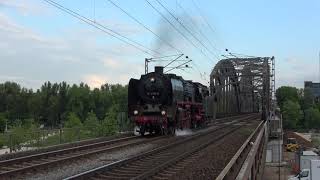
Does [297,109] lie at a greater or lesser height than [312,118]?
greater

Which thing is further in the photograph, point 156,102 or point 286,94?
point 286,94

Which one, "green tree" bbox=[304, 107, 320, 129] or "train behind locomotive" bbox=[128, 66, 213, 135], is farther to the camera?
"green tree" bbox=[304, 107, 320, 129]

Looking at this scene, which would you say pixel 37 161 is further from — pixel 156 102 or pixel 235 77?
pixel 235 77

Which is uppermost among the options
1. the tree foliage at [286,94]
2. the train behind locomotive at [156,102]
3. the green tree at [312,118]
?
the tree foliage at [286,94]

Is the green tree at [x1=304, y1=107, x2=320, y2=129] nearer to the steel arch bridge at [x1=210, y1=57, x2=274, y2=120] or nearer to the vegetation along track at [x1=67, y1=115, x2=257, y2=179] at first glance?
the steel arch bridge at [x1=210, y1=57, x2=274, y2=120]

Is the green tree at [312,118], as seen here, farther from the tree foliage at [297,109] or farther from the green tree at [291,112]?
the green tree at [291,112]

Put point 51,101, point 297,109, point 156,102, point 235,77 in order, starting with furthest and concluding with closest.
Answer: point 51,101 < point 297,109 < point 235,77 < point 156,102

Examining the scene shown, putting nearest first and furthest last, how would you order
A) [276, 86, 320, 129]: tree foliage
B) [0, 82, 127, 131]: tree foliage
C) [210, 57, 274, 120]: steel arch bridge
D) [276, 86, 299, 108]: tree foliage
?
1. [210, 57, 274, 120]: steel arch bridge
2. [276, 86, 320, 129]: tree foliage
3. [0, 82, 127, 131]: tree foliage
4. [276, 86, 299, 108]: tree foliage

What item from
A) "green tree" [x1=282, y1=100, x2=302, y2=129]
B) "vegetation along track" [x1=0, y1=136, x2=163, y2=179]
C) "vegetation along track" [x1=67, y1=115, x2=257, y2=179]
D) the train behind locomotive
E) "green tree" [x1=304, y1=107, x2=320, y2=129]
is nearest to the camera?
"vegetation along track" [x1=67, y1=115, x2=257, y2=179]

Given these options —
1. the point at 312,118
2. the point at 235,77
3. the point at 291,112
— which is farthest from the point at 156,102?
the point at 312,118

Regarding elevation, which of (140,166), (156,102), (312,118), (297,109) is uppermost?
(156,102)

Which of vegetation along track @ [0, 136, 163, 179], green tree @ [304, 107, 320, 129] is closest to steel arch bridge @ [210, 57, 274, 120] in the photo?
green tree @ [304, 107, 320, 129]

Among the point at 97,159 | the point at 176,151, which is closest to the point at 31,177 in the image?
the point at 97,159

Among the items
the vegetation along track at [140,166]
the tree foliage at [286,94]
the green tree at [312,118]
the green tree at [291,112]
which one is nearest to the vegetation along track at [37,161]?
the vegetation along track at [140,166]
